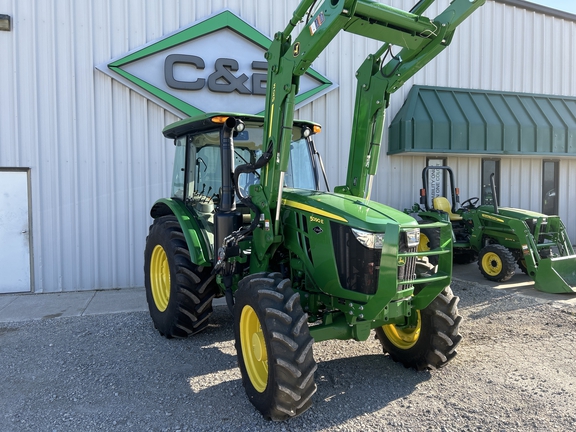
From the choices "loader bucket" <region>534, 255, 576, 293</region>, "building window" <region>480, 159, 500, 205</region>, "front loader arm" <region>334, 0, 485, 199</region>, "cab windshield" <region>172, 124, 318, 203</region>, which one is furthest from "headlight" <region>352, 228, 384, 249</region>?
"building window" <region>480, 159, 500, 205</region>

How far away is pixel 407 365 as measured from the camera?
12.6ft

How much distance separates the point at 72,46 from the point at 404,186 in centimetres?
661

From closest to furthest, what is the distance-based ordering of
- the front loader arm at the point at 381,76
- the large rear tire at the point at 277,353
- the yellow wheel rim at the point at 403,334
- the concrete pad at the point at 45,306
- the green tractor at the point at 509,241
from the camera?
the large rear tire at the point at 277,353 < the front loader arm at the point at 381,76 < the yellow wheel rim at the point at 403,334 < the concrete pad at the point at 45,306 < the green tractor at the point at 509,241

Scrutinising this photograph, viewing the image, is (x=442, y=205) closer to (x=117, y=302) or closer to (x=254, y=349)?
(x=117, y=302)

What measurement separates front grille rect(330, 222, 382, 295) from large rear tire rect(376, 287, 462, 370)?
80 cm

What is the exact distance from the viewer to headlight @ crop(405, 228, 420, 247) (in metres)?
3.16

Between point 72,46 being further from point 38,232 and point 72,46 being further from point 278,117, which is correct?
point 278,117

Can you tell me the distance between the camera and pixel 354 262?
10.4 feet

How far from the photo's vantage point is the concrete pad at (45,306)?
19.0ft

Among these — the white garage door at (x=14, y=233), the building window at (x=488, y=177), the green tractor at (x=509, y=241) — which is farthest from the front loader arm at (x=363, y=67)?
the building window at (x=488, y=177)

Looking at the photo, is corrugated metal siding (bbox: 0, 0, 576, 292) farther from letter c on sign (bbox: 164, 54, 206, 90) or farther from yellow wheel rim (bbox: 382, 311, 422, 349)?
yellow wheel rim (bbox: 382, 311, 422, 349)

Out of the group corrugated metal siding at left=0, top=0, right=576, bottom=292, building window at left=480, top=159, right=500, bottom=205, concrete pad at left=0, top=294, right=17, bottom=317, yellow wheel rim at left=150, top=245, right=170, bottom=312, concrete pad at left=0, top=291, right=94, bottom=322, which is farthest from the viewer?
building window at left=480, top=159, right=500, bottom=205

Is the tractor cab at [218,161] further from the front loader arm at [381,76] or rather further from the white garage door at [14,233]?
the white garage door at [14,233]

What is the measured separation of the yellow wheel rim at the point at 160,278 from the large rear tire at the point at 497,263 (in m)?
5.43
